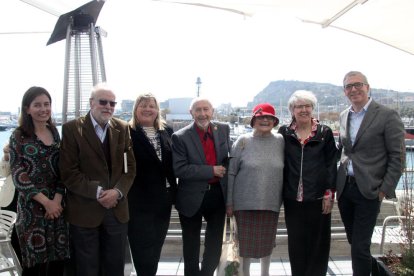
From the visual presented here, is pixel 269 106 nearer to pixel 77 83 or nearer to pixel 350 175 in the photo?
pixel 350 175

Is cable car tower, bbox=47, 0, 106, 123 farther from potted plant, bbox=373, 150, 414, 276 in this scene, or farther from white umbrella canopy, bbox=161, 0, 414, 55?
potted plant, bbox=373, 150, 414, 276

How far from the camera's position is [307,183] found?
2779mm

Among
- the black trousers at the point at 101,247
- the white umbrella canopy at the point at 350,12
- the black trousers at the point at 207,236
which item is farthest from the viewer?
the white umbrella canopy at the point at 350,12

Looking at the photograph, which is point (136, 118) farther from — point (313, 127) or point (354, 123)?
point (354, 123)

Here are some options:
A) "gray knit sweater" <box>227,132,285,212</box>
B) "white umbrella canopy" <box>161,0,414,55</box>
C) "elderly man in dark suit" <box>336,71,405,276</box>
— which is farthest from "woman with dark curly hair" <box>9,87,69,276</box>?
"elderly man in dark suit" <box>336,71,405,276</box>

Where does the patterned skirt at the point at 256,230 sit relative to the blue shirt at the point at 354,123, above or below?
below

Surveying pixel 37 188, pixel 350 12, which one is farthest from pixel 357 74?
pixel 37 188

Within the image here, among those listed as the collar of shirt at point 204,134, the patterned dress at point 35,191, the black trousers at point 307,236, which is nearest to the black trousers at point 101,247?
the patterned dress at point 35,191

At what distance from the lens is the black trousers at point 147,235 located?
2854 mm

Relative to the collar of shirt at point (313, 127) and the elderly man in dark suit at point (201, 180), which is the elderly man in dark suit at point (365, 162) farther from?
the elderly man in dark suit at point (201, 180)

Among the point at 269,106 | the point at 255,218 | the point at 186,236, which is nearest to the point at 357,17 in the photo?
the point at 269,106

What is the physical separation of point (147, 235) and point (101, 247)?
381 mm

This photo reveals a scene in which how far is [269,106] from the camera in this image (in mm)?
2898

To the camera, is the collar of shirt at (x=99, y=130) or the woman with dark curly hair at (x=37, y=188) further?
the collar of shirt at (x=99, y=130)
